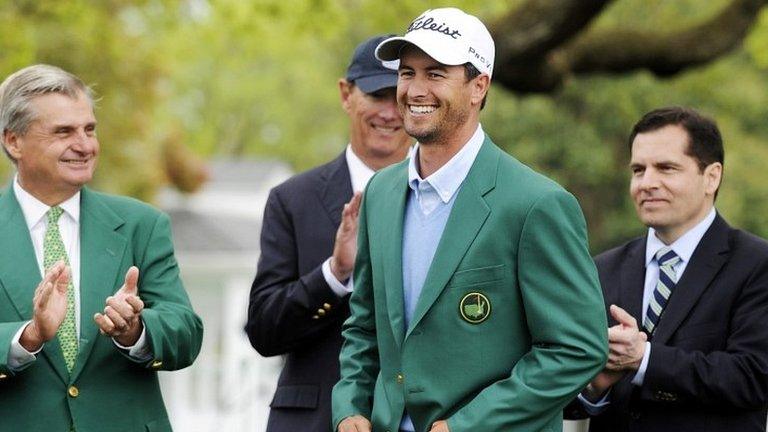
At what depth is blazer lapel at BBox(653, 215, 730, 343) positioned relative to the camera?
18.1 feet

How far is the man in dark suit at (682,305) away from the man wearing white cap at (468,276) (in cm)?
79

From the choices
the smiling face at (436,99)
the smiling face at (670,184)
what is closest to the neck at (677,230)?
the smiling face at (670,184)

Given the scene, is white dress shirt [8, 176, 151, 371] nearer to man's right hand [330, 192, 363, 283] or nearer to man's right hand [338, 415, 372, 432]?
man's right hand [330, 192, 363, 283]

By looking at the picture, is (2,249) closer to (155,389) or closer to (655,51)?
(155,389)

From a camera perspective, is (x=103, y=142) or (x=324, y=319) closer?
(x=324, y=319)

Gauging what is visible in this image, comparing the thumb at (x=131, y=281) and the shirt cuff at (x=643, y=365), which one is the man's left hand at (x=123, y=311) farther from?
the shirt cuff at (x=643, y=365)

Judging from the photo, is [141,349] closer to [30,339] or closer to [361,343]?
[30,339]

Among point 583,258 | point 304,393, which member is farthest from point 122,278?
point 583,258

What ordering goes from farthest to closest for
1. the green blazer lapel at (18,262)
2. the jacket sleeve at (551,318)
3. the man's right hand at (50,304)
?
1. the green blazer lapel at (18,262)
2. the man's right hand at (50,304)
3. the jacket sleeve at (551,318)

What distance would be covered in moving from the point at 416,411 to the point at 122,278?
1.48m

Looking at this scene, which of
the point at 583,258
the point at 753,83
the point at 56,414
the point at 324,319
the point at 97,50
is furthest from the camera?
the point at 753,83

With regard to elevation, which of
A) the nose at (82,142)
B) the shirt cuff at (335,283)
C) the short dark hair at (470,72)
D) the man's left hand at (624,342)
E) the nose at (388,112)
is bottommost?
the man's left hand at (624,342)

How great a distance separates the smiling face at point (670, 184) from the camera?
5.62m

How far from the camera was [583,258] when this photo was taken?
4.56 m
